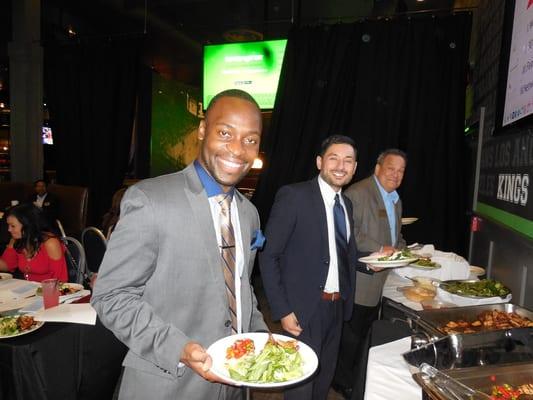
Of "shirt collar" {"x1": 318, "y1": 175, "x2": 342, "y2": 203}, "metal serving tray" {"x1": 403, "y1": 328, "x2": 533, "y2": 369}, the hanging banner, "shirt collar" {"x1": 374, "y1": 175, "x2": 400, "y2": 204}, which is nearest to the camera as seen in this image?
"metal serving tray" {"x1": 403, "y1": 328, "x2": 533, "y2": 369}

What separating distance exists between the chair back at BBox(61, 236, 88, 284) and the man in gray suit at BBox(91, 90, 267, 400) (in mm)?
1986

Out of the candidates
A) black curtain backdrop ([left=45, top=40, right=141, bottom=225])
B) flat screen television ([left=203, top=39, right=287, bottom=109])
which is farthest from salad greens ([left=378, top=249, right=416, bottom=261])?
black curtain backdrop ([left=45, top=40, right=141, bottom=225])

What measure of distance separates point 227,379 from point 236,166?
1.75 feet

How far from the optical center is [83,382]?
1.93 m

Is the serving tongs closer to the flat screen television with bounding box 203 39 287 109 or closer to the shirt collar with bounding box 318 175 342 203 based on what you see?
the shirt collar with bounding box 318 175 342 203

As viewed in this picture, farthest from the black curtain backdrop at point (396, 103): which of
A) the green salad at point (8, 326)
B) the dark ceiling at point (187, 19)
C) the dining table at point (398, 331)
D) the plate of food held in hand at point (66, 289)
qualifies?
the green salad at point (8, 326)

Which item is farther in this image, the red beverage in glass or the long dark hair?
the long dark hair

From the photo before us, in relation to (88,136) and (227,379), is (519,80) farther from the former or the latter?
(88,136)

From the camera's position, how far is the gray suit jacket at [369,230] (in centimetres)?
253

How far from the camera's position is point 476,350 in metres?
1.21

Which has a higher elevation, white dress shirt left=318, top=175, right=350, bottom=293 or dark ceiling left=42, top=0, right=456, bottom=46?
dark ceiling left=42, top=0, right=456, bottom=46

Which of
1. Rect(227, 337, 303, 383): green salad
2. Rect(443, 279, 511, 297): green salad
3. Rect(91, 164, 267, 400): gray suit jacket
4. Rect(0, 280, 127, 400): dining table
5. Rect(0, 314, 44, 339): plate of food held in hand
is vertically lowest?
Rect(0, 280, 127, 400): dining table

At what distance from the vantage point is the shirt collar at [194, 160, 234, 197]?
1055 mm

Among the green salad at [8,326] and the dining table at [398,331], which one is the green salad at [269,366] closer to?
the dining table at [398,331]
